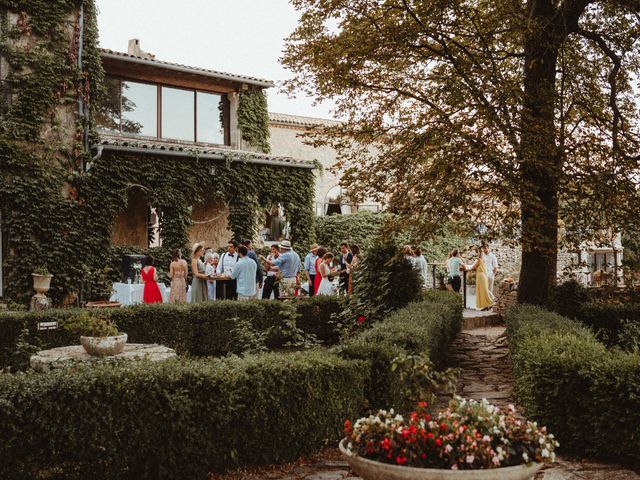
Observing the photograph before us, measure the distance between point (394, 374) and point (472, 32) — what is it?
6546 millimetres

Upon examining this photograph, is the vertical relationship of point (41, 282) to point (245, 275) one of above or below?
below

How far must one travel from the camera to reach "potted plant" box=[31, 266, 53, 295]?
13766 millimetres

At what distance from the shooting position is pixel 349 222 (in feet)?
77.1

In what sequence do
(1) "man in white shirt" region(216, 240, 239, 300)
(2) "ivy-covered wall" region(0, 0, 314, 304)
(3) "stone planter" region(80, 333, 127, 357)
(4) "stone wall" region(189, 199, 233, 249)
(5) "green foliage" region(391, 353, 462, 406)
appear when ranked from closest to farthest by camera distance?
1. (5) "green foliage" region(391, 353, 462, 406)
2. (3) "stone planter" region(80, 333, 127, 357)
3. (2) "ivy-covered wall" region(0, 0, 314, 304)
4. (1) "man in white shirt" region(216, 240, 239, 300)
5. (4) "stone wall" region(189, 199, 233, 249)

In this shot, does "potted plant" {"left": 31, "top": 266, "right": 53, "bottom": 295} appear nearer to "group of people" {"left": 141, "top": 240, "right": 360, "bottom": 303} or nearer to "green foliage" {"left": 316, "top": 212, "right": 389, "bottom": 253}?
"group of people" {"left": 141, "top": 240, "right": 360, "bottom": 303}

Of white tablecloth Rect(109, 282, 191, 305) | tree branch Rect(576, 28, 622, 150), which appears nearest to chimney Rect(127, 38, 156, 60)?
white tablecloth Rect(109, 282, 191, 305)

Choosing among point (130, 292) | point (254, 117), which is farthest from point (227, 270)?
point (254, 117)

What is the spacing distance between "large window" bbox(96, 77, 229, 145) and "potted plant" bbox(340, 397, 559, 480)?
51.6 ft

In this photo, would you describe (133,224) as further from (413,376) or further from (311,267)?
(413,376)

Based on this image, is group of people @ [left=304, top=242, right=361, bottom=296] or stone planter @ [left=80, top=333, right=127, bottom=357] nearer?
stone planter @ [left=80, top=333, right=127, bottom=357]

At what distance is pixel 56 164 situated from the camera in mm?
14633

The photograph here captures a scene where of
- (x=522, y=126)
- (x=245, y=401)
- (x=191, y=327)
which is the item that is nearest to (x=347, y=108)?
(x=522, y=126)

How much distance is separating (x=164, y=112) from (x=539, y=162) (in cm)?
1287

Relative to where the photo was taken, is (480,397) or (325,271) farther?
(325,271)
